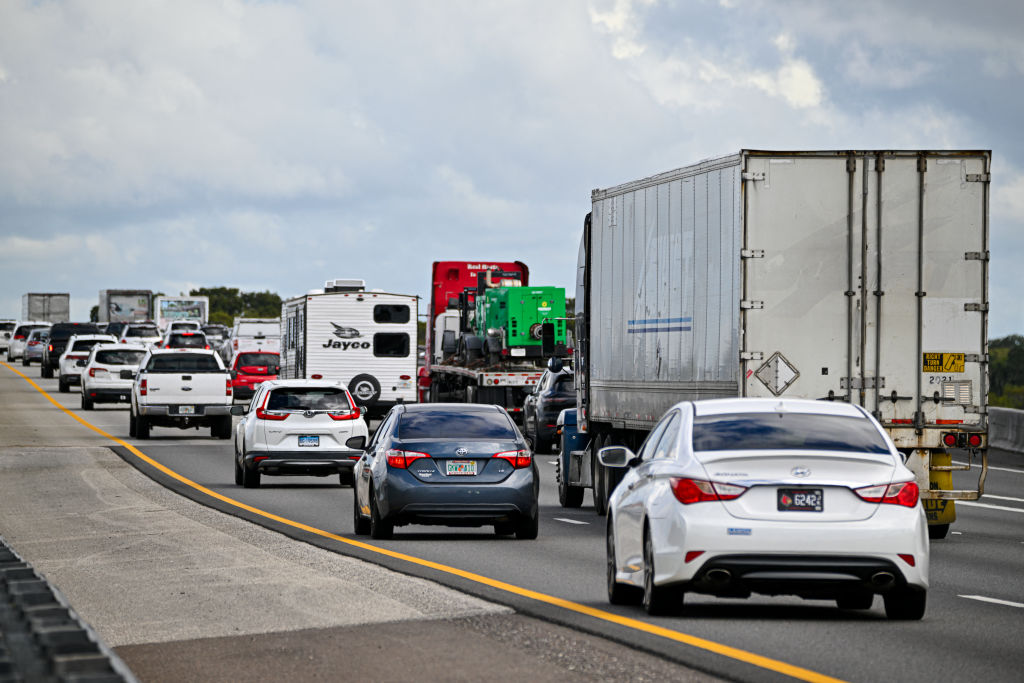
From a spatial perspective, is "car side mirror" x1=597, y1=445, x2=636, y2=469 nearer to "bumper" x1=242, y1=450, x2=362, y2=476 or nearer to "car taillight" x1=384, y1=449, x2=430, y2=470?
"car taillight" x1=384, y1=449, x2=430, y2=470

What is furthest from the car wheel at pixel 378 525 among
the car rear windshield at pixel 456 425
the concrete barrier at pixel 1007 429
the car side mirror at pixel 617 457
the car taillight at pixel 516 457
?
the concrete barrier at pixel 1007 429

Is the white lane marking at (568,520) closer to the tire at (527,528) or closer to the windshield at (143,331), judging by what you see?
the tire at (527,528)

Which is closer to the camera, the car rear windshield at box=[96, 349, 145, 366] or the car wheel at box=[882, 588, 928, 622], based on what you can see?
the car wheel at box=[882, 588, 928, 622]

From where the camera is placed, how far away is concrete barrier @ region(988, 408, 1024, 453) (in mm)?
36188

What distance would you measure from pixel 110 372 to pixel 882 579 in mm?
42450

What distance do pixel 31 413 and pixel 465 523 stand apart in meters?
34.2

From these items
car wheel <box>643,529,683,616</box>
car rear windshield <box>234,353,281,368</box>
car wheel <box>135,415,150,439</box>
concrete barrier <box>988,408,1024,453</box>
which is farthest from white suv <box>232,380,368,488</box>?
car rear windshield <box>234,353,281,368</box>

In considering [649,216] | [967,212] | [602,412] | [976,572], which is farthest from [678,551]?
[602,412]

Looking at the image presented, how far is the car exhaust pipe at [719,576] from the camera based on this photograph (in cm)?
1065

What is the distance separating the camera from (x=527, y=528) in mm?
17812

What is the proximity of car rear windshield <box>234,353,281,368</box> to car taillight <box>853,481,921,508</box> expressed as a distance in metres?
47.2

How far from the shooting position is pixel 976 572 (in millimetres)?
15312

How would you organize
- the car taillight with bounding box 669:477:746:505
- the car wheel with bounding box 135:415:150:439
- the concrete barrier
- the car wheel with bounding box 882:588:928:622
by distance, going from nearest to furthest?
1. the car taillight with bounding box 669:477:746:505
2. the car wheel with bounding box 882:588:928:622
3. the concrete barrier
4. the car wheel with bounding box 135:415:150:439

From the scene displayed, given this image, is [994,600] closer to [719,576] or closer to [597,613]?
[597,613]
